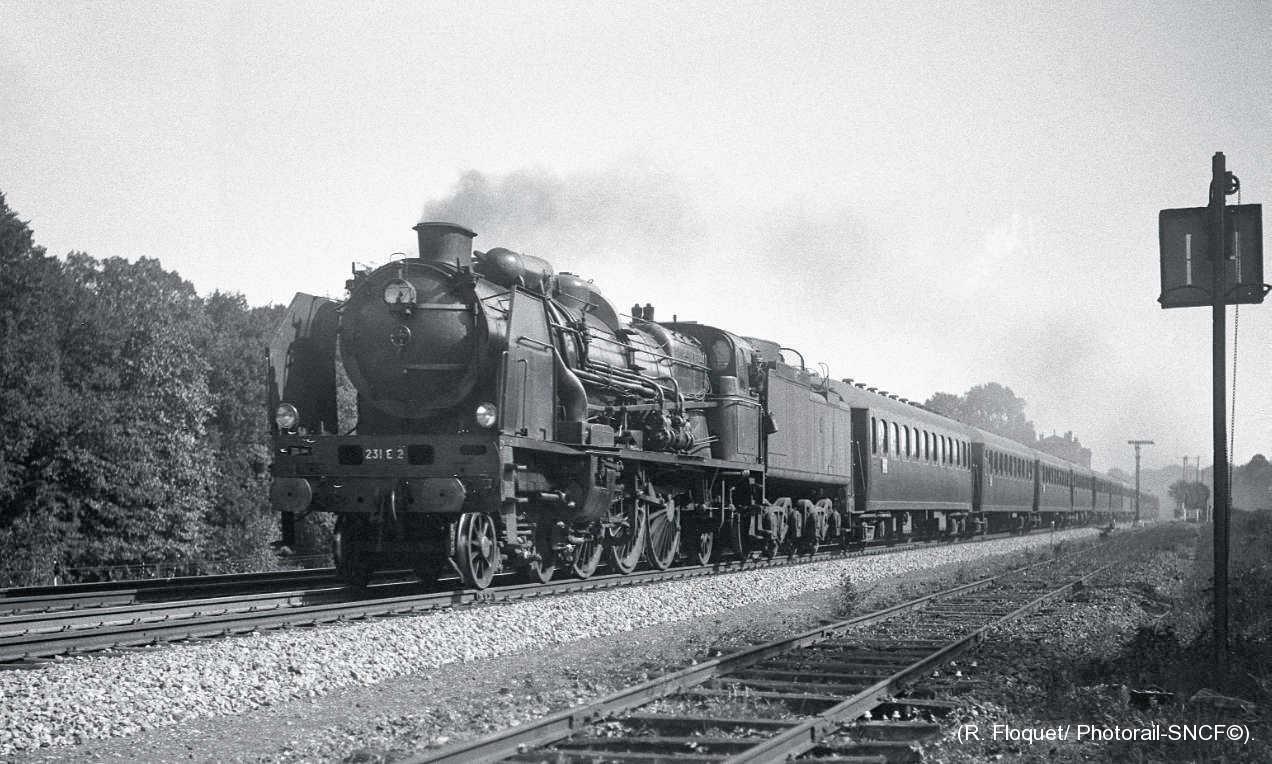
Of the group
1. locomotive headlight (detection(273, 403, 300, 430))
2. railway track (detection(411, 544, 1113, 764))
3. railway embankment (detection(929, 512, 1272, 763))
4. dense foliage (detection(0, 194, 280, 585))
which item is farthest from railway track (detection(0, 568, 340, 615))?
dense foliage (detection(0, 194, 280, 585))

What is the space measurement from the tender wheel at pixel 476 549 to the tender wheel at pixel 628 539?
2732 millimetres

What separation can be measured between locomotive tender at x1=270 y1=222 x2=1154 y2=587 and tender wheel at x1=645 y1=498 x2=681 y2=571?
1.8 inches

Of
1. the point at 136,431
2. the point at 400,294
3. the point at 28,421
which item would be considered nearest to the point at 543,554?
the point at 400,294

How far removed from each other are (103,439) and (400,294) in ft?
77.9

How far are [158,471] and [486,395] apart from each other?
80.0ft

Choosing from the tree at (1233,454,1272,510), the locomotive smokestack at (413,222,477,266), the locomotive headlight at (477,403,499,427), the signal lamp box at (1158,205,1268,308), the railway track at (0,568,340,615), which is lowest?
the tree at (1233,454,1272,510)

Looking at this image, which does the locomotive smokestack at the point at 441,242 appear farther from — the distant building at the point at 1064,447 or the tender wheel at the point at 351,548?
the distant building at the point at 1064,447

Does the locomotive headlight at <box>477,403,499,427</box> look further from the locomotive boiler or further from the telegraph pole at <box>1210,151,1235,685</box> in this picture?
the telegraph pole at <box>1210,151,1235,685</box>

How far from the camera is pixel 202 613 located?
394 inches

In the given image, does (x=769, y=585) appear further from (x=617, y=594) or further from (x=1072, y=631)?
(x=1072, y=631)

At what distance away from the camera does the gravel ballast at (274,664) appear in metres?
6.23

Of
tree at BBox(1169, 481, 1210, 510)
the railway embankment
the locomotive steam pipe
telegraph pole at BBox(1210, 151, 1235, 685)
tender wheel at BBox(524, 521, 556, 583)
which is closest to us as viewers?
the railway embankment

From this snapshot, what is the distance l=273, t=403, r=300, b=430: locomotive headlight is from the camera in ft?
39.3

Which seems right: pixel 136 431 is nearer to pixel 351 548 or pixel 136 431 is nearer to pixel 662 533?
pixel 662 533
